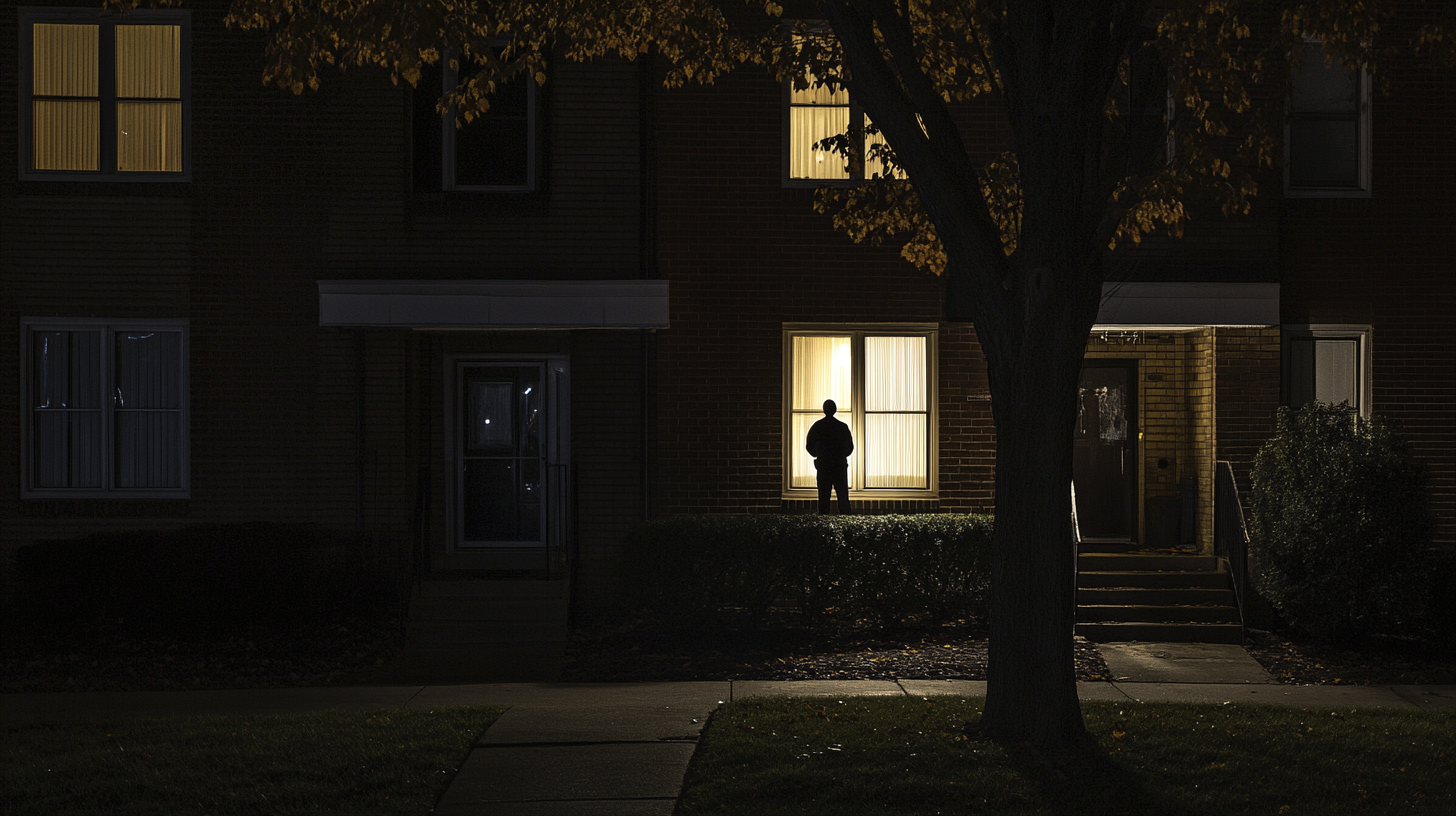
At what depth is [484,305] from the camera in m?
11.6

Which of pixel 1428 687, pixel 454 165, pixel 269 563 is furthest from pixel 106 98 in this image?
pixel 1428 687

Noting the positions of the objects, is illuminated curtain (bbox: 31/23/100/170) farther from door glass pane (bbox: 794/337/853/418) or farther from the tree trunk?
the tree trunk

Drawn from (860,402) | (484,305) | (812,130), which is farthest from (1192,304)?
(484,305)

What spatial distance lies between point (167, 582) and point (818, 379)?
6.70 meters

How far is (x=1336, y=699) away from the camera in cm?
860

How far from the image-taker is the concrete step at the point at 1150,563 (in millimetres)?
11945

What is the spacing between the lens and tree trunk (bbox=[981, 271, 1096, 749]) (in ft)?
21.6

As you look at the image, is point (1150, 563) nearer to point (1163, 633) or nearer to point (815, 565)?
point (1163, 633)

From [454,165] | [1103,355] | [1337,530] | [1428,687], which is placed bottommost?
[1428,687]

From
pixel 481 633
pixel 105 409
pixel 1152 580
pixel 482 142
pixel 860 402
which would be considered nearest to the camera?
pixel 481 633

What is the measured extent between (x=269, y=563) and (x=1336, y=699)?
922cm

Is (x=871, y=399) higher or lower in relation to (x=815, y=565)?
higher

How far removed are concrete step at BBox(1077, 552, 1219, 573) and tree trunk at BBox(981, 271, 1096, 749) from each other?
557 centimetres

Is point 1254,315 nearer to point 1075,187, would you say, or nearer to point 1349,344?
point 1349,344
